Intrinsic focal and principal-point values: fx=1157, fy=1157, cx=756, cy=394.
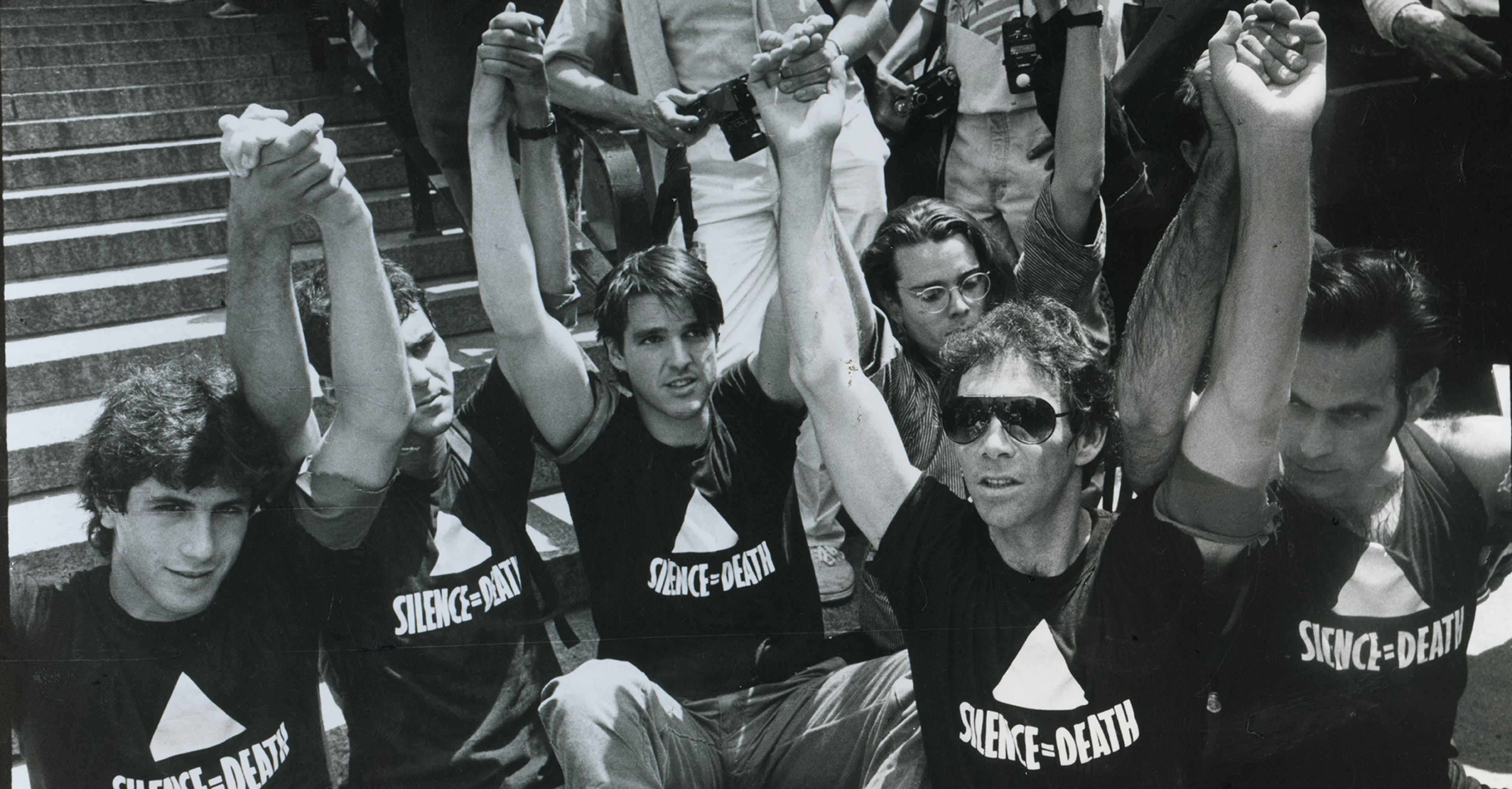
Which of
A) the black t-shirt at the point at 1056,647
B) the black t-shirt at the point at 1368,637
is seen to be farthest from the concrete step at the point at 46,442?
the black t-shirt at the point at 1368,637

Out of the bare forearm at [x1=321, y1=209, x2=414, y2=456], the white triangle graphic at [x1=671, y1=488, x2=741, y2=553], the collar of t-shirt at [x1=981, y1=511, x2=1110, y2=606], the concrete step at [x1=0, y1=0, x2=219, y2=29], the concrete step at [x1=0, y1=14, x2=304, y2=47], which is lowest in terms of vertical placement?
the collar of t-shirt at [x1=981, y1=511, x2=1110, y2=606]

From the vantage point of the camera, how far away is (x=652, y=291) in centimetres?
262

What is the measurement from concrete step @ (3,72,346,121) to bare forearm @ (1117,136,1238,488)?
181cm

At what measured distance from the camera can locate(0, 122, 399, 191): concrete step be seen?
2.56 meters

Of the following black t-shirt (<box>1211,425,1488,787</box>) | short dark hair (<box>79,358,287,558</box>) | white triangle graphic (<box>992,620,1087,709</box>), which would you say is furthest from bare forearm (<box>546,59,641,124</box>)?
black t-shirt (<box>1211,425,1488,787</box>)

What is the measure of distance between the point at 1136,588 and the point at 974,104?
3.93ft

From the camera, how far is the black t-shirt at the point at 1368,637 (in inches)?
93.3

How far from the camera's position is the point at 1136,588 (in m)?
2.17

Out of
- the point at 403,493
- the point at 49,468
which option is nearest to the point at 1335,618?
the point at 403,493

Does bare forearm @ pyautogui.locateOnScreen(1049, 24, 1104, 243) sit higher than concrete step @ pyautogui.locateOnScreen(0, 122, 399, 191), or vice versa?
concrete step @ pyautogui.locateOnScreen(0, 122, 399, 191)

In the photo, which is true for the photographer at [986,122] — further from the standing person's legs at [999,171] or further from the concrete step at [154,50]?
the concrete step at [154,50]

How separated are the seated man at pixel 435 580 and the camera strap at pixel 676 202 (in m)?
0.28

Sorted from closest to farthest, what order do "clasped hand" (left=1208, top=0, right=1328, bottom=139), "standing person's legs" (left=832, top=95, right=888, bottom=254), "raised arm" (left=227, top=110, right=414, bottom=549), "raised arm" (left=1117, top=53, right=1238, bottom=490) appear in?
"clasped hand" (left=1208, top=0, right=1328, bottom=139)
"raised arm" (left=1117, top=53, right=1238, bottom=490)
"raised arm" (left=227, top=110, right=414, bottom=549)
"standing person's legs" (left=832, top=95, right=888, bottom=254)

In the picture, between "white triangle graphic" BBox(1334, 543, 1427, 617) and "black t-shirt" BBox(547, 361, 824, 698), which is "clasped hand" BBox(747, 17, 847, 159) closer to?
"black t-shirt" BBox(547, 361, 824, 698)
